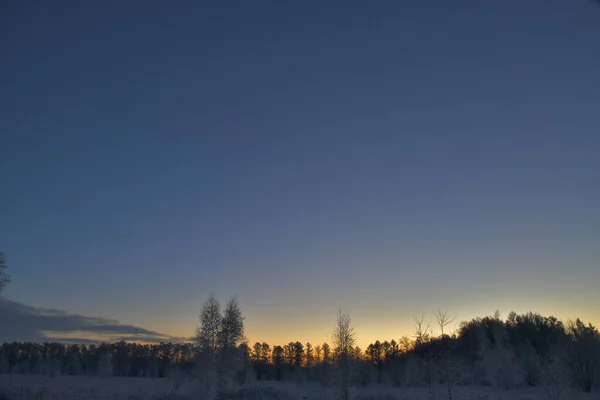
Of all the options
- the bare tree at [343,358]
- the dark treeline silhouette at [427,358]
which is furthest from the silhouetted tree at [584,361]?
the bare tree at [343,358]

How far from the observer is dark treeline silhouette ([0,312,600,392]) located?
3488 cm

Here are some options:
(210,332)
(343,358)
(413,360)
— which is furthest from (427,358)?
(413,360)

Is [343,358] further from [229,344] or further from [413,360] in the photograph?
[413,360]

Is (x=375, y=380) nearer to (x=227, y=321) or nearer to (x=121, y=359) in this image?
(x=227, y=321)

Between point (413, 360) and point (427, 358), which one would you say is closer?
point (427, 358)

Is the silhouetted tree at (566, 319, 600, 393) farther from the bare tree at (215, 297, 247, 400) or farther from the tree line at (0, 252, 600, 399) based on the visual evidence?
the bare tree at (215, 297, 247, 400)

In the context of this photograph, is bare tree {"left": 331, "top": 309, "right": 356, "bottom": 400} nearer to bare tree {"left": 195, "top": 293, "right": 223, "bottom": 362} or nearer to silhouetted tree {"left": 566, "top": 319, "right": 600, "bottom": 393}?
bare tree {"left": 195, "top": 293, "right": 223, "bottom": 362}

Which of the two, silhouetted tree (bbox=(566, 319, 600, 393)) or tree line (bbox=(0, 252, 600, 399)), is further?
silhouetted tree (bbox=(566, 319, 600, 393))

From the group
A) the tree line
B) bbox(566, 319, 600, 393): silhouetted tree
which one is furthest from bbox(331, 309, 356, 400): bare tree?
bbox(566, 319, 600, 393): silhouetted tree

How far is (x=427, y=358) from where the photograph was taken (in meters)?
24.0

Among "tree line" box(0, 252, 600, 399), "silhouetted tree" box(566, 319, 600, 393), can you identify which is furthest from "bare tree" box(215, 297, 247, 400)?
"silhouetted tree" box(566, 319, 600, 393)

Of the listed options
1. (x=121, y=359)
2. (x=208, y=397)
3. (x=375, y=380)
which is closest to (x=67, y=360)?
(x=121, y=359)

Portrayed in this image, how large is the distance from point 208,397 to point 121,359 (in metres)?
99.1

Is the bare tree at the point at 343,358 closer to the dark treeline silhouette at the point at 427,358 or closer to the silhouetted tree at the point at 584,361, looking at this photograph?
the dark treeline silhouette at the point at 427,358
